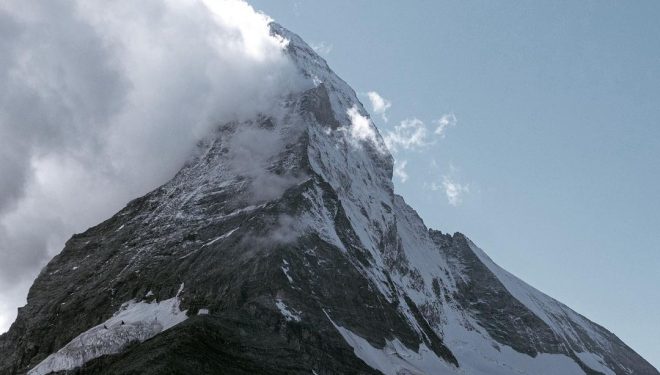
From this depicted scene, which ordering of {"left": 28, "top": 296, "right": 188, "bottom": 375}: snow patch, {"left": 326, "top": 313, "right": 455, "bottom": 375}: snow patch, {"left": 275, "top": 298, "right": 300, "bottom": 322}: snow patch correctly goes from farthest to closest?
1. {"left": 326, "top": 313, "right": 455, "bottom": 375}: snow patch
2. {"left": 275, "top": 298, "right": 300, "bottom": 322}: snow patch
3. {"left": 28, "top": 296, "right": 188, "bottom": 375}: snow patch

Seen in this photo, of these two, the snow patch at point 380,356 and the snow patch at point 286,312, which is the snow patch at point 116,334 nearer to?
the snow patch at point 286,312

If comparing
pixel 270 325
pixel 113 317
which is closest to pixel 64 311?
pixel 113 317

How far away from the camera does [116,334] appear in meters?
166

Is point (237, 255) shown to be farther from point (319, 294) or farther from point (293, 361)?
point (293, 361)

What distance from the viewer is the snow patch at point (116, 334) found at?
162 meters

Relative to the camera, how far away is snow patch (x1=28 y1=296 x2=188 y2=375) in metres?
162

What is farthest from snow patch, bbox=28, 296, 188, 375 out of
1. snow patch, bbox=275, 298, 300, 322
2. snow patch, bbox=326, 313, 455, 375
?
snow patch, bbox=326, 313, 455, 375

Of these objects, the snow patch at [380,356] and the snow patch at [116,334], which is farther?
the snow patch at [380,356]

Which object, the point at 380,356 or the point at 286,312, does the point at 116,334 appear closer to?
the point at 286,312

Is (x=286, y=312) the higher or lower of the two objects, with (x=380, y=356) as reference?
higher

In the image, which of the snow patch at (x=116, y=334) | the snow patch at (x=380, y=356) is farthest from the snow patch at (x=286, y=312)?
the snow patch at (x=116, y=334)

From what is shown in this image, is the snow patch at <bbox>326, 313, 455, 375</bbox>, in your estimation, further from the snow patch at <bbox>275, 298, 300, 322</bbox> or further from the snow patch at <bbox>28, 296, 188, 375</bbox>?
the snow patch at <bbox>28, 296, 188, 375</bbox>

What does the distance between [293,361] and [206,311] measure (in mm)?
26399

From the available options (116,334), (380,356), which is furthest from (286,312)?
(116,334)
